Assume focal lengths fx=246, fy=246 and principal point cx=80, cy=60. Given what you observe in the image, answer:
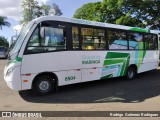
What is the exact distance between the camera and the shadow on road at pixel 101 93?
840cm

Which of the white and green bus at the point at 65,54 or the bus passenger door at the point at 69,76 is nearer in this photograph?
the white and green bus at the point at 65,54

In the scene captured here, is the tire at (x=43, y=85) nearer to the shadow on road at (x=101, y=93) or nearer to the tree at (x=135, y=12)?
the shadow on road at (x=101, y=93)

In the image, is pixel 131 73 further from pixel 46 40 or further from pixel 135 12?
pixel 135 12

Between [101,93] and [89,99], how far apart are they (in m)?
1.13

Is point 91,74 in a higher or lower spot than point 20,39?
lower

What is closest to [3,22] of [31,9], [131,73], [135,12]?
[31,9]

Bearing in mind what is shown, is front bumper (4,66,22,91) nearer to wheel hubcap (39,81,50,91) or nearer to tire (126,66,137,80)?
wheel hubcap (39,81,50,91)

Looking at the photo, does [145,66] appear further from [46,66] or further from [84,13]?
[84,13]

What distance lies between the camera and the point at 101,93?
9.52m

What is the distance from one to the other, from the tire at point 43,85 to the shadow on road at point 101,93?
0.22m

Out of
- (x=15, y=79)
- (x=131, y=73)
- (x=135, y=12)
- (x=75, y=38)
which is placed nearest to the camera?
(x=15, y=79)

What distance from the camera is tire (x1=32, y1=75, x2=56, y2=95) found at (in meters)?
8.91

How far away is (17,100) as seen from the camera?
8.38 metres

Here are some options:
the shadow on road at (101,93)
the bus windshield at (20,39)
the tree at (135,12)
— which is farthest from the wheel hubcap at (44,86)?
the tree at (135,12)
